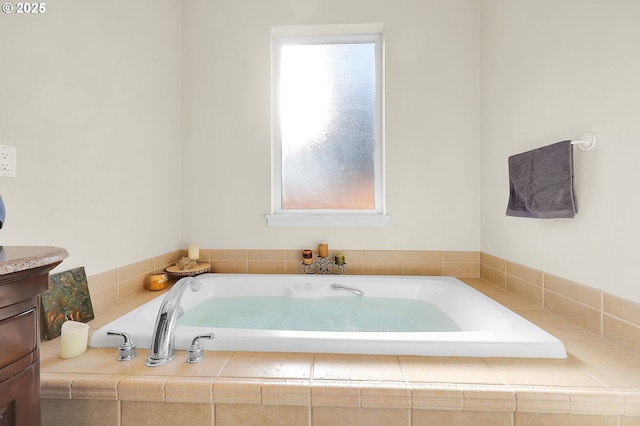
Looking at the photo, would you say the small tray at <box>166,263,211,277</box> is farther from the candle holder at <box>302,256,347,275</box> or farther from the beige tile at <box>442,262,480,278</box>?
the beige tile at <box>442,262,480,278</box>

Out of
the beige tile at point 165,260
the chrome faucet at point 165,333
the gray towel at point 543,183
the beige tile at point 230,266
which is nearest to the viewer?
the chrome faucet at point 165,333

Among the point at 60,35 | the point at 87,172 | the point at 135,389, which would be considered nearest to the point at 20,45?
the point at 60,35

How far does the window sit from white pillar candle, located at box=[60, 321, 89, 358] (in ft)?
4.32

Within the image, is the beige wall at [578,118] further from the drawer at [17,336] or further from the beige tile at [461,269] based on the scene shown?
the drawer at [17,336]

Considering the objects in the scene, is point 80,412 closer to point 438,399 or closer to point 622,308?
point 438,399

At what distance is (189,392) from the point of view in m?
0.80

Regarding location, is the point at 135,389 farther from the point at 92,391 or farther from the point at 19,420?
the point at 19,420

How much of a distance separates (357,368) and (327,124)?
66.7 inches

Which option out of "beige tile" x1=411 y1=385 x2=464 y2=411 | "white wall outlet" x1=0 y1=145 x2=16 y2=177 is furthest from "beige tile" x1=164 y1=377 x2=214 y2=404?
"white wall outlet" x1=0 y1=145 x2=16 y2=177

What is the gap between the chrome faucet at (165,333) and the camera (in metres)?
0.90

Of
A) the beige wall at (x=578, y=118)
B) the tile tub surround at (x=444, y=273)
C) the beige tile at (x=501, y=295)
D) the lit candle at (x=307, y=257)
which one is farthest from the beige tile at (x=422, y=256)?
the lit candle at (x=307, y=257)

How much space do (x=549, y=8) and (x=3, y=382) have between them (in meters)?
2.30

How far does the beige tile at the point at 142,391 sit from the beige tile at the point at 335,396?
1.42 feet

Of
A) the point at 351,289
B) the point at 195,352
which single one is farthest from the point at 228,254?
the point at 195,352
